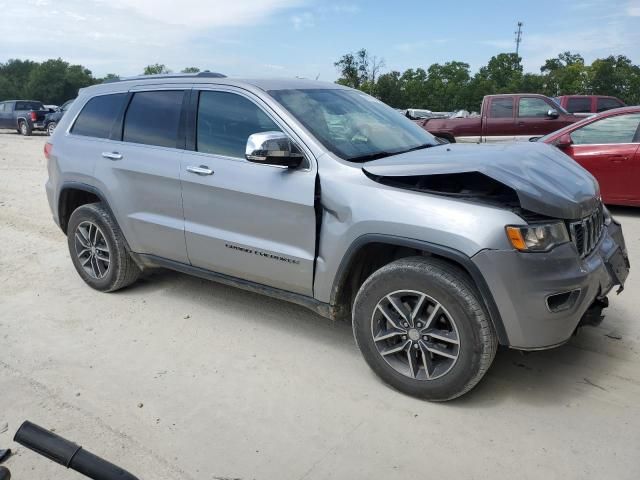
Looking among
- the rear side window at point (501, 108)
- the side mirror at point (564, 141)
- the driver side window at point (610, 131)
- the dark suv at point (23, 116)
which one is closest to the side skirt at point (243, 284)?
the side mirror at point (564, 141)

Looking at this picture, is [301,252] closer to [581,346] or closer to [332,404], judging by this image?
[332,404]

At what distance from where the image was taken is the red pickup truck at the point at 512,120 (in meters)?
13.5

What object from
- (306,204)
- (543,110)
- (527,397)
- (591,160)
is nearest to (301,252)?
(306,204)

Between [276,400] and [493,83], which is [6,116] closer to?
[276,400]

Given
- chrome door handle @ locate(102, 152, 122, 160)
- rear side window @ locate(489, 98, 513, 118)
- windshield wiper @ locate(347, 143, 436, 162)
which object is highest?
rear side window @ locate(489, 98, 513, 118)

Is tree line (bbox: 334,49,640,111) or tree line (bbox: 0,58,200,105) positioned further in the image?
tree line (bbox: 0,58,200,105)

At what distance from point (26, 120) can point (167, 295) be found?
2547 centimetres

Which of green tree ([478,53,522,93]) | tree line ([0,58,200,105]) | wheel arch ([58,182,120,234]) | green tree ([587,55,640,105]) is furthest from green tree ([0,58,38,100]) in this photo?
wheel arch ([58,182,120,234])

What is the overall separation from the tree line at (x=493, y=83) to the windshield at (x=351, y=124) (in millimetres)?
36504

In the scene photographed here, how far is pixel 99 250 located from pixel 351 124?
2503 millimetres

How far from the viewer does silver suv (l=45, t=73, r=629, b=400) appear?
9.51ft

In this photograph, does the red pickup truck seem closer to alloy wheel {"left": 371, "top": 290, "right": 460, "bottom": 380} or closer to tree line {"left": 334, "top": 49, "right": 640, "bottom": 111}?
alloy wheel {"left": 371, "top": 290, "right": 460, "bottom": 380}

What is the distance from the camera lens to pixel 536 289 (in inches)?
111

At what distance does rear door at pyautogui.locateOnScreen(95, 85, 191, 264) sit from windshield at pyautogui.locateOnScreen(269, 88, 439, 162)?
3.13 feet
